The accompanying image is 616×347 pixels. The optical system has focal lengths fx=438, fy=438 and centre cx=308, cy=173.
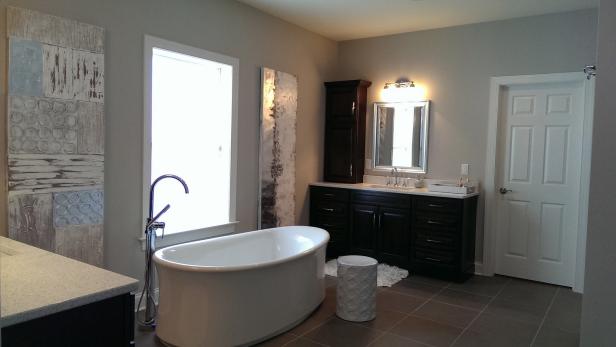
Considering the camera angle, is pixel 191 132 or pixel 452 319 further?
pixel 191 132

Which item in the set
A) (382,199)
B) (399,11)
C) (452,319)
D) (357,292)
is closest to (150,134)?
(357,292)

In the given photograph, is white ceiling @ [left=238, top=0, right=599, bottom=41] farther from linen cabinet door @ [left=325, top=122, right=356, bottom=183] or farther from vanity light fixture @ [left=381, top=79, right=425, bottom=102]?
linen cabinet door @ [left=325, top=122, right=356, bottom=183]

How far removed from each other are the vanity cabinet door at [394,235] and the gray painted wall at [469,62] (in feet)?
2.30

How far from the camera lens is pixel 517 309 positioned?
377cm

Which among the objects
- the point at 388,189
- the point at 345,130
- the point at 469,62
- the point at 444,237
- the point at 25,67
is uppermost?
the point at 469,62

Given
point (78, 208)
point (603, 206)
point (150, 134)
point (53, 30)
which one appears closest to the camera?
point (603, 206)

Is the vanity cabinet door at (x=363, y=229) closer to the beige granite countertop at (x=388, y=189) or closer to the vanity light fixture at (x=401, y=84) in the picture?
the beige granite countertop at (x=388, y=189)

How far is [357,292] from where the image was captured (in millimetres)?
3412

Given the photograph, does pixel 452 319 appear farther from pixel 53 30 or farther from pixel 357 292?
pixel 53 30

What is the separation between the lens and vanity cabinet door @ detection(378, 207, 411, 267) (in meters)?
4.76

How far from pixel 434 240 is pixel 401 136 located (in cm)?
137

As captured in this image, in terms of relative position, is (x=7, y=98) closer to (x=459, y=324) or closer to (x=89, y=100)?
(x=89, y=100)

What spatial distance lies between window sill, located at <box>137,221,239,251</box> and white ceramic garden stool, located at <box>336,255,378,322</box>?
1.31 meters

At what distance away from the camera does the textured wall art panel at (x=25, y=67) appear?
8.81ft
